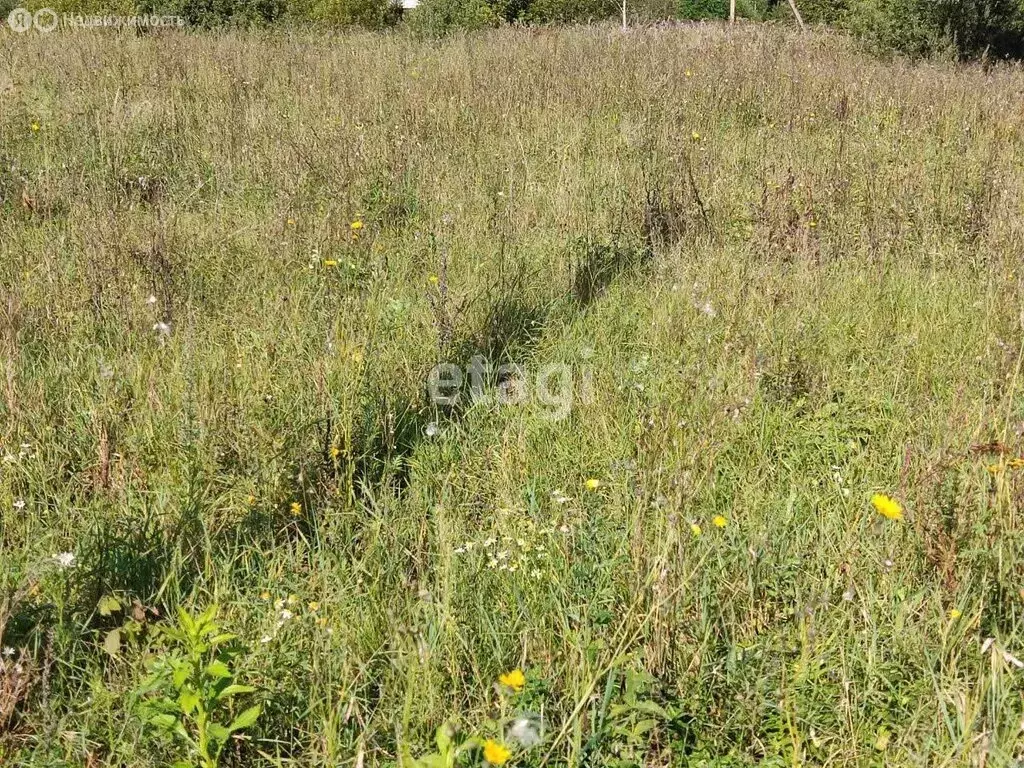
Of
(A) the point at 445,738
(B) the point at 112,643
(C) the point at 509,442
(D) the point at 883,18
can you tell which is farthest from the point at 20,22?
(D) the point at 883,18

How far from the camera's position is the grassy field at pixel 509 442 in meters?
1.66

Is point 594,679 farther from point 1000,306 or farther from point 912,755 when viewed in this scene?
point 1000,306

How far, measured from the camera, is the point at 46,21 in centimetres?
1013

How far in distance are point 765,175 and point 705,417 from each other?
2848 millimetres

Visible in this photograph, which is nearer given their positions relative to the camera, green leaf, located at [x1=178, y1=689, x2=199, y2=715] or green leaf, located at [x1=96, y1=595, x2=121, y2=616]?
green leaf, located at [x1=178, y1=689, x2=199, y2=715]

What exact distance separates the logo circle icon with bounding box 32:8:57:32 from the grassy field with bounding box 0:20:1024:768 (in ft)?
13.7

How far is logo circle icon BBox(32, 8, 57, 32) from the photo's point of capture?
889 centimetres

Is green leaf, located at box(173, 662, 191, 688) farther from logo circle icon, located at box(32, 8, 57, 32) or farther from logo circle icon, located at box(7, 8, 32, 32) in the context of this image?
logo circle icon, located at box(7, 8, 32, 32)

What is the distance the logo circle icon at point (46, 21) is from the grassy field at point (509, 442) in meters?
4.19

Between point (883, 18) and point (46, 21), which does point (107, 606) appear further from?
point (883, 18)

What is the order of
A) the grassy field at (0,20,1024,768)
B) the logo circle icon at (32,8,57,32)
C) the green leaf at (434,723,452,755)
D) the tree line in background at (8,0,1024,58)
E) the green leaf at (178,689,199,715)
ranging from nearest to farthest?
the green leaf at (434,723,452,755) < the green leaf at (178,689,199,715) < the grassy field at (0,20,1024,768) < the logo circle icon at (32,8,57,32) < the tree line in background at (8,0,1024,58)

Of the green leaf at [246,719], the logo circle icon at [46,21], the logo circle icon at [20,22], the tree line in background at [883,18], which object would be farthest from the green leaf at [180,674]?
the tree line in background at [883,18]

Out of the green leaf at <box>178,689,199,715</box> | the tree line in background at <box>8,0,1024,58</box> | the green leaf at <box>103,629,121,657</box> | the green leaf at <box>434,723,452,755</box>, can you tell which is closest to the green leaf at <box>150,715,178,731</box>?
the green leaf at <box>178,689,199,715</box>

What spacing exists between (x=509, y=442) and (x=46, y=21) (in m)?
10.7
